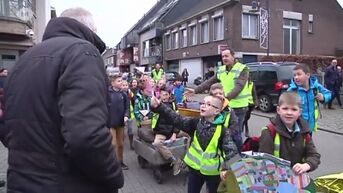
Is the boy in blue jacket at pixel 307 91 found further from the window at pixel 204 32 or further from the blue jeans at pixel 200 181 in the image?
the window at pixel 204 32

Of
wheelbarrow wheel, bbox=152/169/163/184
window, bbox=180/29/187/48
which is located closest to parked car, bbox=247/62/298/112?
wheelbarrow wheel, bbox=152/169/163/184

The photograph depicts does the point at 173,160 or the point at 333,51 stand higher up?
the point at 333,51

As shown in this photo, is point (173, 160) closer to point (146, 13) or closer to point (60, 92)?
point (60, 92)

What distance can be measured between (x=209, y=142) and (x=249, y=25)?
95.6ft

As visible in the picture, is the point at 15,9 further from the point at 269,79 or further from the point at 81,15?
the point at 81,15

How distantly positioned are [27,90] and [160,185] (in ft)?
14.4

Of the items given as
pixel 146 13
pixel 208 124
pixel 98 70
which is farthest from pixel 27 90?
pixel 146 13

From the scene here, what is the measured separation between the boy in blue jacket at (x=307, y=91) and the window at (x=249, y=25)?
1053 inches

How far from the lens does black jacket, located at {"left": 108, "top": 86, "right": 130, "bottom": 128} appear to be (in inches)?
272

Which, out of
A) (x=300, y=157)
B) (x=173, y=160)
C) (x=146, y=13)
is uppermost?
(x=146, y=13)

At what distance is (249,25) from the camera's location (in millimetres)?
32156

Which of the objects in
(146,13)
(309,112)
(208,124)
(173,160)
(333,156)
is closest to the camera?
(208,124)

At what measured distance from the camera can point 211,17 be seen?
114 feet

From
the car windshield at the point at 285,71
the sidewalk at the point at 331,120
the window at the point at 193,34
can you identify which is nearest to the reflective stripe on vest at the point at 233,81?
the sidewalk at the point at 331,120
